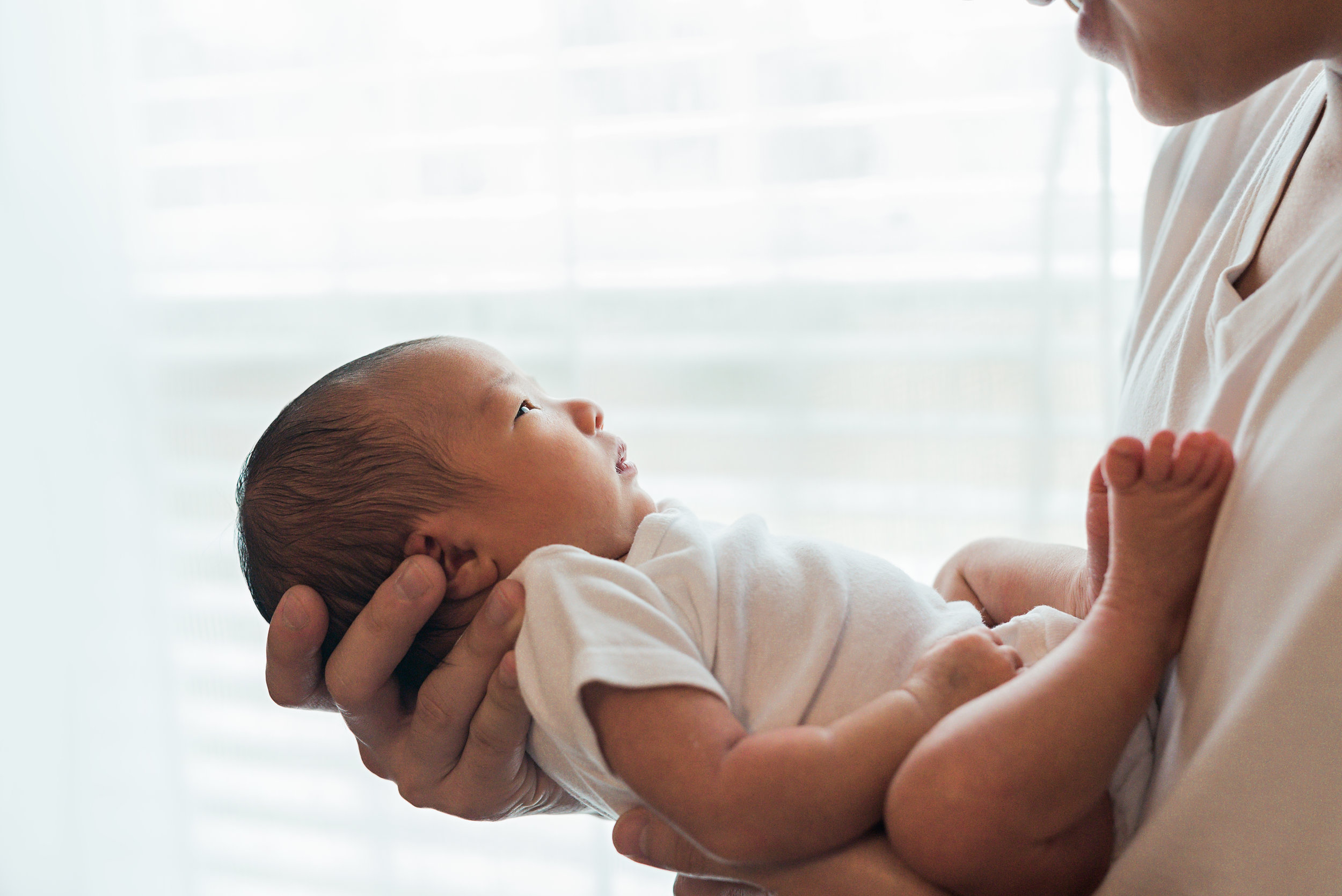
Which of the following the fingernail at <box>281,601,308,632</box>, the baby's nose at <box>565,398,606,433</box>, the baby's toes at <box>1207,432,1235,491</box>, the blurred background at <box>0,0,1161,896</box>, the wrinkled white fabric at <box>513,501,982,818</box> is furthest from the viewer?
the blurred background at <box>0,0,1161,896</box>

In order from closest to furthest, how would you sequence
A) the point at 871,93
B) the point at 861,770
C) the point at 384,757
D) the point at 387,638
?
1. the point at 861,770
2. the point at 387,638
3. the point at 384,757
4. the point at 871,93

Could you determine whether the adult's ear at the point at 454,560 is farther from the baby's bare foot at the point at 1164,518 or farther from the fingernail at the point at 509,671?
the baby's bare foot at the point at 1164,518

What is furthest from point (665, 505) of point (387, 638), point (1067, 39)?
point (1067, 39)

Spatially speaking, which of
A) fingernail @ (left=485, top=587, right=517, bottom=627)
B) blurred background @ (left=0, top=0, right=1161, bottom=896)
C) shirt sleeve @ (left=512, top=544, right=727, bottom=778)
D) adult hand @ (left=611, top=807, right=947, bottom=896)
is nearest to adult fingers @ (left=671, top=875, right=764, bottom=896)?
adult hand @ (left=611, top=807, right=947, bottom=896)

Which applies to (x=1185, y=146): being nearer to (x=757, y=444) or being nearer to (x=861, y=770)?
(x=861, y=770)

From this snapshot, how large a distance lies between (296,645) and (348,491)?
14 cm

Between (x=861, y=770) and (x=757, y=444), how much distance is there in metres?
1.20

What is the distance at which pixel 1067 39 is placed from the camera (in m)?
1.49

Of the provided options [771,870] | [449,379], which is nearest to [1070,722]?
[771,870]

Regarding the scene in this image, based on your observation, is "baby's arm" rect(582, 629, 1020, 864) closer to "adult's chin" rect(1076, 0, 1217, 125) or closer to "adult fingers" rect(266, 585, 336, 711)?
"adult fingers" rect(266, 585, 336, 711)

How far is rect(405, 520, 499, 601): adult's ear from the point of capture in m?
0.81

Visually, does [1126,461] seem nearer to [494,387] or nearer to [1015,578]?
[1015,578]

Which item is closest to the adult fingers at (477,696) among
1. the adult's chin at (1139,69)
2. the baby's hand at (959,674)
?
the baby's hand at (959,674)

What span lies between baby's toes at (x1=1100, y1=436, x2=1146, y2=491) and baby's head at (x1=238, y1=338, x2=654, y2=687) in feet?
1.48
